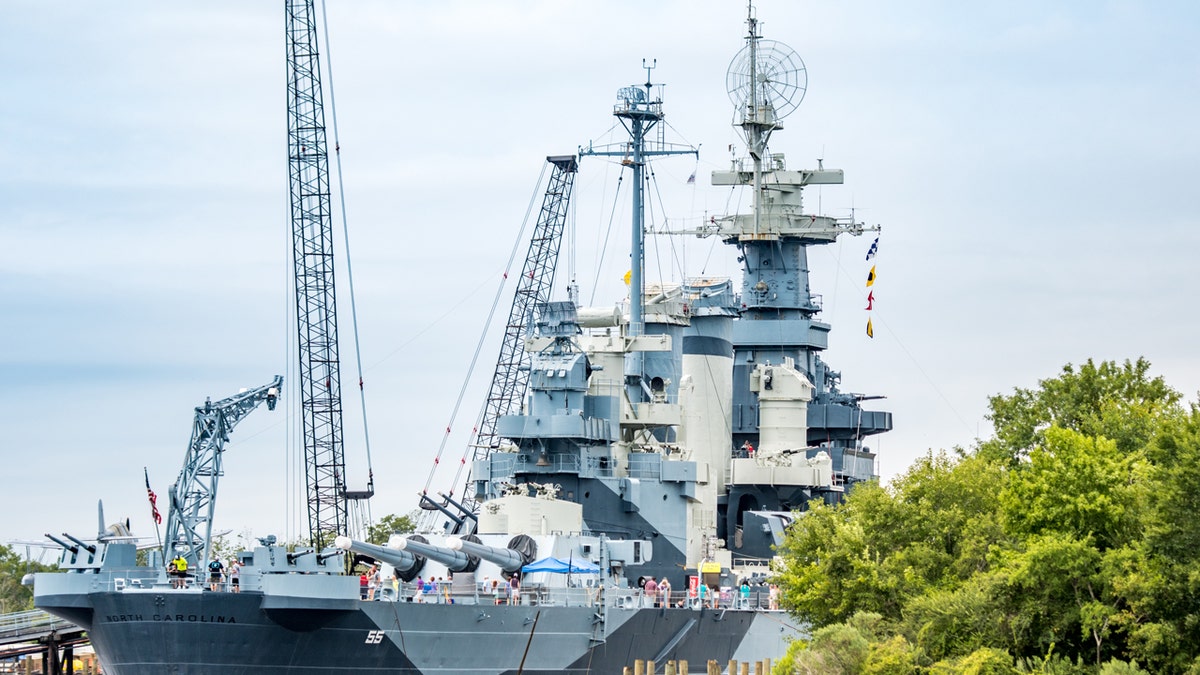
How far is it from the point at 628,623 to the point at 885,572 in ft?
27.9

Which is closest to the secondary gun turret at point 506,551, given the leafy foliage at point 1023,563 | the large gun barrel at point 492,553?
the large gun barrel at point 492,553

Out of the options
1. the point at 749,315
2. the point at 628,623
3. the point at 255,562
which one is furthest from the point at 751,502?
the point at 255,562

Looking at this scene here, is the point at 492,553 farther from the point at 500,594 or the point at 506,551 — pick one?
the point at 500,594

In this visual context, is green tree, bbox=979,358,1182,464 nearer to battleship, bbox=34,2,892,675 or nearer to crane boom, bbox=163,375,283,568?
battleship, bbox=34,2,892,675

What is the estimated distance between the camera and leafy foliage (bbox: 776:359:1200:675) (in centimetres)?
4394

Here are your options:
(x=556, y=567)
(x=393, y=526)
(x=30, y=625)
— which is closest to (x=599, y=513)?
(x=556, y=567)

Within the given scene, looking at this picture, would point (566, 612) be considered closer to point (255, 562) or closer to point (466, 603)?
point (466, 603)

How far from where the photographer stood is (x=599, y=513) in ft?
212

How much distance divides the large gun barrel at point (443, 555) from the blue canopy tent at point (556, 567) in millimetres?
1779

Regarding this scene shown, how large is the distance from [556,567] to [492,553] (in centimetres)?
204

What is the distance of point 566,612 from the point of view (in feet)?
188

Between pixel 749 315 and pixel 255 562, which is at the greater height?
pixel 749 315

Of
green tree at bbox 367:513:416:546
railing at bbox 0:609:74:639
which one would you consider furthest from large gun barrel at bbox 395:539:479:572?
green tree at bbox 367:513:416:546

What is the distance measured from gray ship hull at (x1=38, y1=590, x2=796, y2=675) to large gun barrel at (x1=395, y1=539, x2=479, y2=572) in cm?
198
